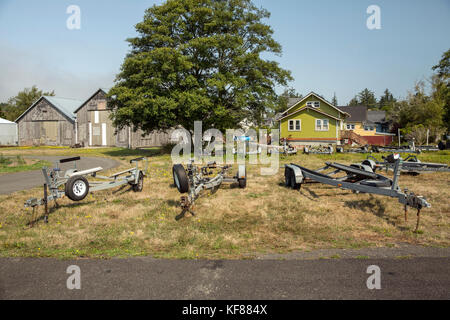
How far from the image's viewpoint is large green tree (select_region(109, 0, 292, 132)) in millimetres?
23180

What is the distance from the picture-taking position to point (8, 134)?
49.3 meters

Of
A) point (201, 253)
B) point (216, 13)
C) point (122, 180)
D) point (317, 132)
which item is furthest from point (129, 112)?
point (317, 132)

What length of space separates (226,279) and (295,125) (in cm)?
3878

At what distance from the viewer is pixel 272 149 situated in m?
23.2

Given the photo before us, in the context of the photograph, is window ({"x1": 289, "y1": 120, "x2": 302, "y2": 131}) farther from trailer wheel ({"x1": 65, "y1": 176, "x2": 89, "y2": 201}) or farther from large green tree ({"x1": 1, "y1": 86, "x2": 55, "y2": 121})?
large green tree ({"x1": 1, "y1": 86, "x2": 55, "y2": 121})

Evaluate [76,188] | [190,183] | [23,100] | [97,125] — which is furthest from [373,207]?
[23,100]

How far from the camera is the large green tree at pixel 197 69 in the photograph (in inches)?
913

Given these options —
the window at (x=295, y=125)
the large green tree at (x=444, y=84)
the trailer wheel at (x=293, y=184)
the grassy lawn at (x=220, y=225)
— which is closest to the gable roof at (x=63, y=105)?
the window at (x=295, y=125)

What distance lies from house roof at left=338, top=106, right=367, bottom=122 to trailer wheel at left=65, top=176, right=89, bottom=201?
210 ft

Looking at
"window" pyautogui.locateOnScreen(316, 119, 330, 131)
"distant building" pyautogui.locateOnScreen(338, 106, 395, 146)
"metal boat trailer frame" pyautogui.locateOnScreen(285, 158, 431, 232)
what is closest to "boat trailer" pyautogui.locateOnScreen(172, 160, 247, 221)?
"metal boat trailer frame" pyautogui.locateOnScreen(285, 158, 431, 232)

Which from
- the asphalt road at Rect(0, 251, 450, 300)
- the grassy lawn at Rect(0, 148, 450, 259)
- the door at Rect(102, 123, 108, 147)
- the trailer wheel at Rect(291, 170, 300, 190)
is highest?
the door at Rect(102, 123, 108, 147)

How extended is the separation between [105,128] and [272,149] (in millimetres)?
28885

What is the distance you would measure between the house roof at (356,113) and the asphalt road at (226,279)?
64.4 m

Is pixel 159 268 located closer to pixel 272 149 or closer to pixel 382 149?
pixel 272 149
